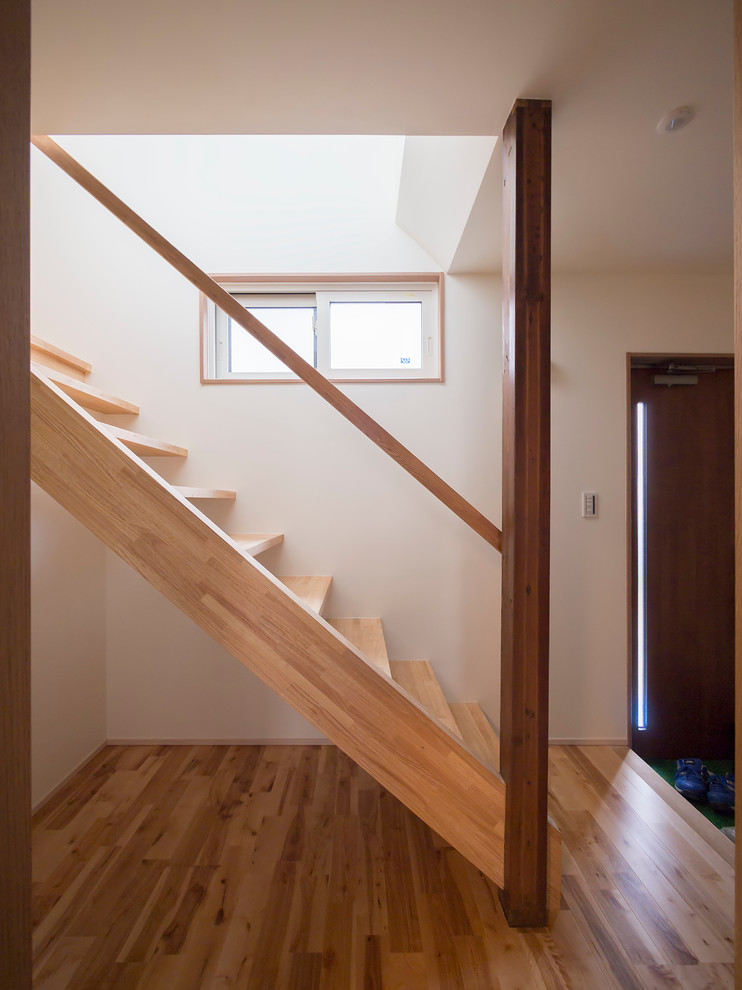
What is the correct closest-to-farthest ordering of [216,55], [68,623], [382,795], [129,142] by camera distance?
[216,55], [382,795], [68,623], [129,142]

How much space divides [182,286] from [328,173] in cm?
95

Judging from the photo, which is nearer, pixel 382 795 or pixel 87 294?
pixel 382 795

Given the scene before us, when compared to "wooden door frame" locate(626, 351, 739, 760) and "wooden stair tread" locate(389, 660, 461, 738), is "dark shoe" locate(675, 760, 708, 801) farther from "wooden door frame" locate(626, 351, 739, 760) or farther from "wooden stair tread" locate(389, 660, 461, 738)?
"wooden stair tread" locate(389, 660, 461, 738)

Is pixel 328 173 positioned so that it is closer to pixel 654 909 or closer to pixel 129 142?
pixel 129 142

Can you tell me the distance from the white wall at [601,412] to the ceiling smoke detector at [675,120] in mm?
1049

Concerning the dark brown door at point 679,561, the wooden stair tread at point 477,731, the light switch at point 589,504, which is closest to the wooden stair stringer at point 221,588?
the wooden stair tread at point 477,731

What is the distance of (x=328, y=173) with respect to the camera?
269cm

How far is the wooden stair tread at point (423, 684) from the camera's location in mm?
2074

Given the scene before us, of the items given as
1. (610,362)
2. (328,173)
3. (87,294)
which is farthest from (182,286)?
(610,362)

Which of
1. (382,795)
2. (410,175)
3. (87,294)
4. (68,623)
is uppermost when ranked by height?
(410,175)

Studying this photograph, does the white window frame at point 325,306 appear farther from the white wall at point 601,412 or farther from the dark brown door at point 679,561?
the dark brown door at point 679,561

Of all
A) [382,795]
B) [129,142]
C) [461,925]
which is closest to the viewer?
[461,925]

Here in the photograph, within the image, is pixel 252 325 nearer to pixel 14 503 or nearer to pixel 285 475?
pixel 285 475

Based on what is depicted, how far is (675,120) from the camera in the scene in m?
1.59
